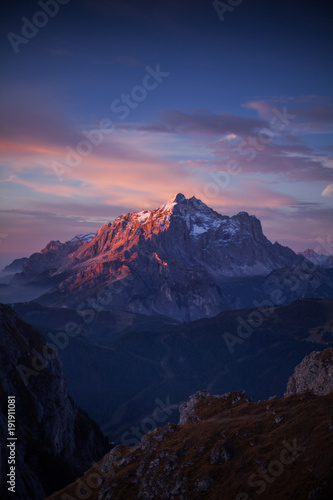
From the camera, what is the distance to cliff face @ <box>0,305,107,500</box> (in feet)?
408

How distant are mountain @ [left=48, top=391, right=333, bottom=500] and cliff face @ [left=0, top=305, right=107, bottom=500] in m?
23.1

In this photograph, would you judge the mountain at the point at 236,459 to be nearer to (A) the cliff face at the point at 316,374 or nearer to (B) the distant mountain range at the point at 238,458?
(B) the distant mountain range at the point at 238,458

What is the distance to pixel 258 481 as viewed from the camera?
2872 inches

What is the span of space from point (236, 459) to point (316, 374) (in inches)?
1651

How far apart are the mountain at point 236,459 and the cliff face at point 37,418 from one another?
911 inches

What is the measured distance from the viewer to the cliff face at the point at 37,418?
124250 millimetres

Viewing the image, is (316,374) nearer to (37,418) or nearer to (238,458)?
(238,458)

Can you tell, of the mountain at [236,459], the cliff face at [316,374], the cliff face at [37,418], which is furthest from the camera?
the cliff face at [37,418]

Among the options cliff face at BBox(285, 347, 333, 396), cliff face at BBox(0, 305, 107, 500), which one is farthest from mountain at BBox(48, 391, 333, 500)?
cliff face at BBox(0, 305, 107, 500)

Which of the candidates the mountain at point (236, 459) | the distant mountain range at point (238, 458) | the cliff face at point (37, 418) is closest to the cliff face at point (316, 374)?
the distant mountain range at point (238, 458)

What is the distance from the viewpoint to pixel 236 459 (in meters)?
81.3

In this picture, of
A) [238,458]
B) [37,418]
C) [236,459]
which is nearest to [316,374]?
[238,458]

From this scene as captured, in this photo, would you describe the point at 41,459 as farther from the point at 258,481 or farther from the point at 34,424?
the point at 258,481

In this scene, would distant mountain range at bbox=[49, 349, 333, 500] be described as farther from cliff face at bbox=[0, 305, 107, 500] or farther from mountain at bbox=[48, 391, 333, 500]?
cliff face at bbox=[0, 305, 107, 500]
